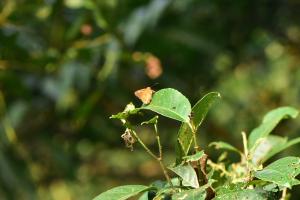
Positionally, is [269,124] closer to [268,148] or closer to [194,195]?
[268,148]

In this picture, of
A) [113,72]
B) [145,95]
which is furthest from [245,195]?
[113,72]

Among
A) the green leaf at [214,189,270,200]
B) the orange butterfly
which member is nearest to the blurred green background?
the orange butterfly

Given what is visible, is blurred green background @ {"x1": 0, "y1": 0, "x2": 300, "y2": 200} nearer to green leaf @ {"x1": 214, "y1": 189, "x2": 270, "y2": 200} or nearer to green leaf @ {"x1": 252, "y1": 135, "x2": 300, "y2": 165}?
green leaf @ {"x1": 252, "y1": 135, "x2": 300, "y2": 165}

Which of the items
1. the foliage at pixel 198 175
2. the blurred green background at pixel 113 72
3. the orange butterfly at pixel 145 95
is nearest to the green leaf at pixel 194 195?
the foliage at pixel 198 175

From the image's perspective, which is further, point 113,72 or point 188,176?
point 113,72

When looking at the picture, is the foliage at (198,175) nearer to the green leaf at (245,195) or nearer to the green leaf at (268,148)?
the green leaf at (245,195)

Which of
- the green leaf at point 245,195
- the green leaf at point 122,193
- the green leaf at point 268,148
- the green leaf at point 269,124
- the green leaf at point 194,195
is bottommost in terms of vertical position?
the green leaf at point 245,195
